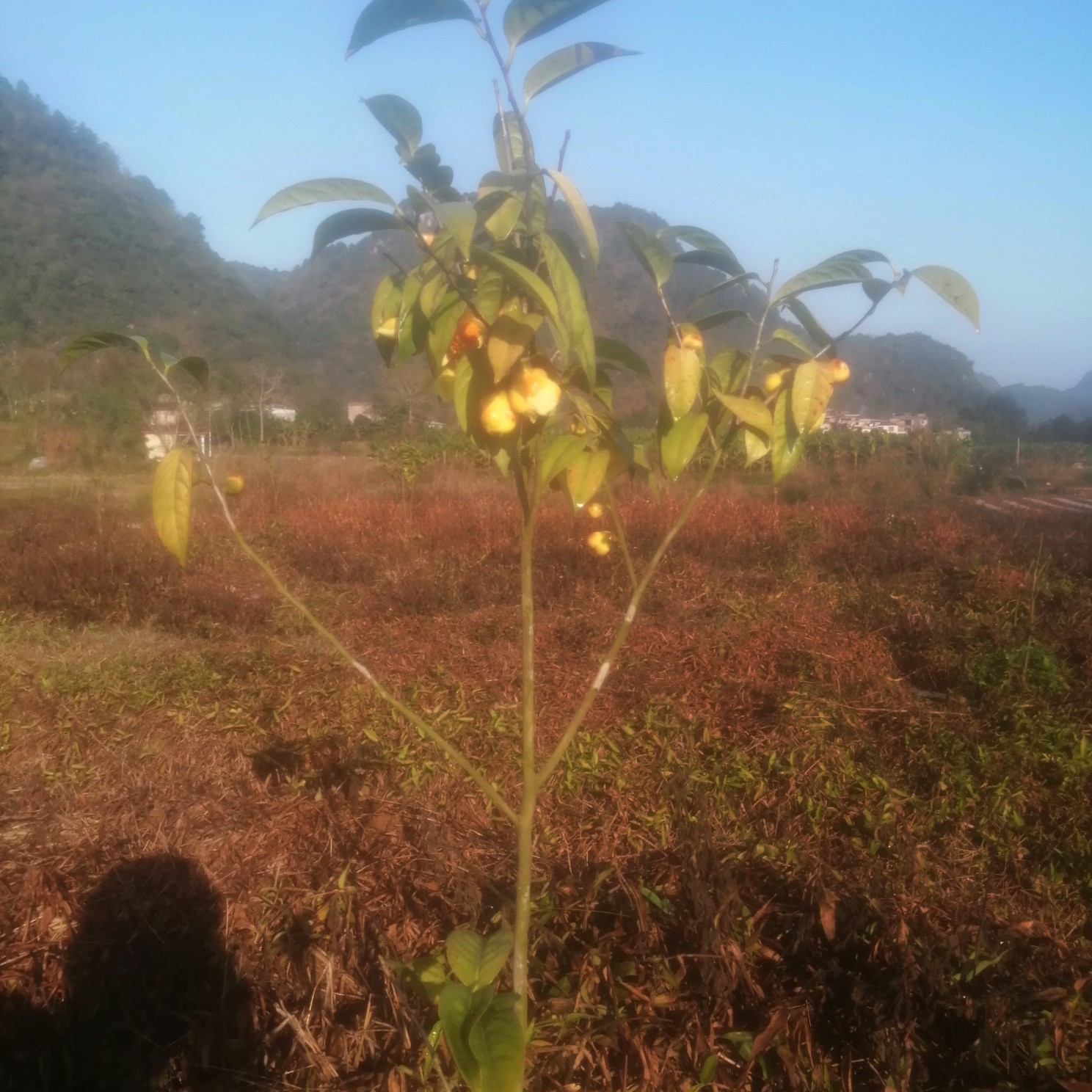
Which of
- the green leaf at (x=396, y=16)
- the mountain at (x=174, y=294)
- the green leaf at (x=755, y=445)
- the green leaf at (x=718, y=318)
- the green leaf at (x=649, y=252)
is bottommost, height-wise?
the green leaf at (x=755, y=445)

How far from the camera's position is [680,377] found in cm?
98

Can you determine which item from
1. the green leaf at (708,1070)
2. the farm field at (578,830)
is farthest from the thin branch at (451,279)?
the green leaf at (708,1070)

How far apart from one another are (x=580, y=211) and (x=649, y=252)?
18 cm

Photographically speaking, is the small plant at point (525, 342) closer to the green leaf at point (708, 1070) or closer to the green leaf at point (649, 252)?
the green leaf at point (649, 252)

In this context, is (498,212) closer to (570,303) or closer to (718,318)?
(570,303)

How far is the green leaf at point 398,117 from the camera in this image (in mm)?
885

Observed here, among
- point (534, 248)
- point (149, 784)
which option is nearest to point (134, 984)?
point (149, 784)

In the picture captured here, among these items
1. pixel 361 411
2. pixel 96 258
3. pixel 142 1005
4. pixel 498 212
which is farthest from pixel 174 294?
pixel 498 212

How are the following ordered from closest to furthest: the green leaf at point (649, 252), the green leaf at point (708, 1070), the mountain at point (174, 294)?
the green leaf at point (649, 252) → the green leaf at point (708, 1070) → the mountain at point (174, 294)

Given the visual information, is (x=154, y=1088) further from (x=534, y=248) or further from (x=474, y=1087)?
(x=534, y=248)

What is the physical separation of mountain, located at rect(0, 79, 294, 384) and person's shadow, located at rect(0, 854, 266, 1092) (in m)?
15.4

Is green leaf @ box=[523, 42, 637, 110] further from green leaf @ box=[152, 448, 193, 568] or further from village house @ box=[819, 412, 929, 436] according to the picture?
village house @ box=[819, 412, 929, 436]

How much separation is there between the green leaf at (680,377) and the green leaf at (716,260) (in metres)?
0.11

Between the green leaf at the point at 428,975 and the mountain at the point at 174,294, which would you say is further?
the mountain at the point at 174,294
